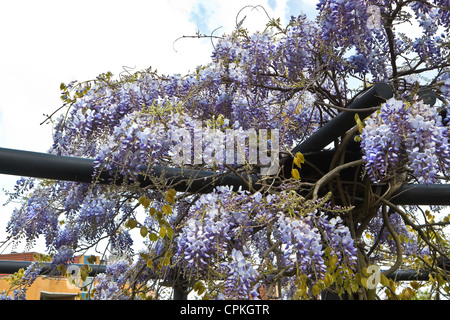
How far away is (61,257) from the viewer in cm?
245

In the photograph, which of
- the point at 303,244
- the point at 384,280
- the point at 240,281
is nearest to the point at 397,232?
the point at 384,280

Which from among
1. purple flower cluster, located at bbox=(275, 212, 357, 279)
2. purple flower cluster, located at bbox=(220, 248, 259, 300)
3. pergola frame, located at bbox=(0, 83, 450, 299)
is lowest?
purple flower cluster, located at bbox=(220, 248, 259, 300)

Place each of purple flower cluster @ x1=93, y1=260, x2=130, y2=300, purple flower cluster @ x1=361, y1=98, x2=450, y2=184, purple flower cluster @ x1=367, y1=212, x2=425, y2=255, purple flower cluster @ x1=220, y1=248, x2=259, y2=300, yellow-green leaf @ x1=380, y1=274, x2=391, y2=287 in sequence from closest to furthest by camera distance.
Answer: purple flower cluster @ x1=220, y1=248, x2=259, y2=300
purple flower cluster @ x1=361, y1=98, x2=450, y2=184
yellow-green leaf @ x1=380, y1=274, x2=391, y2=287
purple flower cluster @ x1=93, y1=260, x2=130, y2=300
purple flower cluster @ x1=367, y1=212, x2=425, y2=255

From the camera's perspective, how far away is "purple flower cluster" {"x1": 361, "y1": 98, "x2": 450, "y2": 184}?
59.3 inches

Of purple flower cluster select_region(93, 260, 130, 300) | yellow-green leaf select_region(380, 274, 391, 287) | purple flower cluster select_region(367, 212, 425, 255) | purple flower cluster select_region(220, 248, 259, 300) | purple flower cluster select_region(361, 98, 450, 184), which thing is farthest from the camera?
purple flower cluster select_region(367, 212, 425, 255)

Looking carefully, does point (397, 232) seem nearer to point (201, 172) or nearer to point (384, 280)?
point (384, 280)

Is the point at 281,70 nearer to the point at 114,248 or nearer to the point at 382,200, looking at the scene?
the point at 382,200

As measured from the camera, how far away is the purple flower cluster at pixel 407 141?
1507 millimetres

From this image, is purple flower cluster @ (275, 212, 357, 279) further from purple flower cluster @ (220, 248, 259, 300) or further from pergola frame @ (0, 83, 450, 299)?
pergola frame @ (0, 83, 450, 299)

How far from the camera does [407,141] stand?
5.11 ft

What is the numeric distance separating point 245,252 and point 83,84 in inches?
50.9

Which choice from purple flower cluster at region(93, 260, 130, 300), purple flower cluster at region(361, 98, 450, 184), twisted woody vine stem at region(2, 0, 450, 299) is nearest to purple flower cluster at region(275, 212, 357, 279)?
twisted woody vine stem at region(2, 0, 450, 299)

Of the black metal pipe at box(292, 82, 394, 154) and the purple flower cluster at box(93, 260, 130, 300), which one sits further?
the purple flower cluster at box(93, 260, 130, 300)

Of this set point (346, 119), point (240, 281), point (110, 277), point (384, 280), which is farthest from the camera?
point (110, 277)
